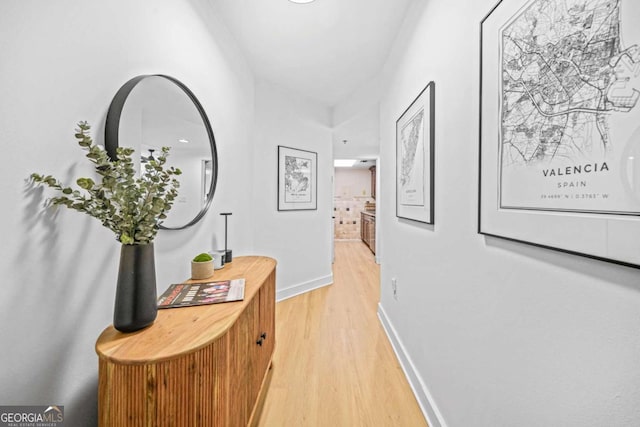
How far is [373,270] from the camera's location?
427 centimetres

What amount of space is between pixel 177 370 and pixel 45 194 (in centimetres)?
61

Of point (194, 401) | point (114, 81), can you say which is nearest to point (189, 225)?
point (114, 81)

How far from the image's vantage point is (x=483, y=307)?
893 mm

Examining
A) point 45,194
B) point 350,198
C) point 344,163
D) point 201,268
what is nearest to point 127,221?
point 45,194

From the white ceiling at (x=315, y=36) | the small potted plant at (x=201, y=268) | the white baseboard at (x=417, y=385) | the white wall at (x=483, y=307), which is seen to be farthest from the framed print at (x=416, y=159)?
the small potted plant at (x=201, y=268)

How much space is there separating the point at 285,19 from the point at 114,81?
1389mm

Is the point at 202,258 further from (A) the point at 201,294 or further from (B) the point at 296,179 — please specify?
(B) the point at 296,179

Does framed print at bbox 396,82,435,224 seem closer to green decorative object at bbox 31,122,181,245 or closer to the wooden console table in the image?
the wooden console table

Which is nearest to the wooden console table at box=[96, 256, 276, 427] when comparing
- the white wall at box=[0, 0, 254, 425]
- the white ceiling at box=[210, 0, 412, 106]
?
the white wall at box=[0, 0, 254, 425]

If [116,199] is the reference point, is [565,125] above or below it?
above

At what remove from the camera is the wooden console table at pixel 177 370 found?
67 centimetres

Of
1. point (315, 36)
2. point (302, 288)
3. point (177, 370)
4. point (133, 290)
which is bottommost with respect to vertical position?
point (302, 288)

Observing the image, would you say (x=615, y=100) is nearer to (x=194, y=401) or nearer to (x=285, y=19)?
(x=194, y=401)

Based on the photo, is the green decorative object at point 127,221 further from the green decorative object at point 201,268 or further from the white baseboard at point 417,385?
the white baseboard at point 417,385
